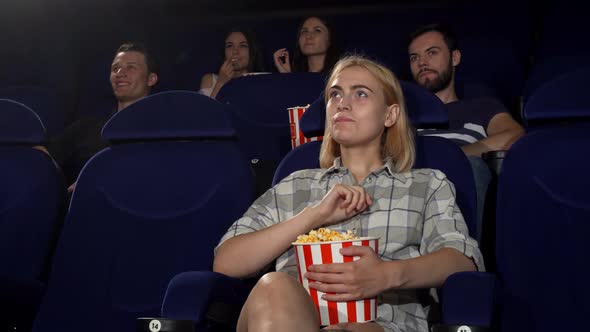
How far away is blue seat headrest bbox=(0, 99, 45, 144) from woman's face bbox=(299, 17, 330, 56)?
1.40 meters

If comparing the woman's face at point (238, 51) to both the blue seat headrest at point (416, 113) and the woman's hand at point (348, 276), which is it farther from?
the woman's hand at point (348, 276)

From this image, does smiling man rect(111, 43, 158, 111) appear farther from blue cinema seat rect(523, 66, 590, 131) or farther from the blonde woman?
blue cinema seat rect(523, 66, 590, 131)

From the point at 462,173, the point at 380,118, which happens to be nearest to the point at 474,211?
the point at 462,173

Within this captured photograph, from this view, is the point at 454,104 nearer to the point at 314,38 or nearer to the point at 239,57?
the point at 314,38

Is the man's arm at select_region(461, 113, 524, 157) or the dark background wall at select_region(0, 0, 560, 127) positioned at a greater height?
the dark background wall at select_region(0, 0, 560, 127)

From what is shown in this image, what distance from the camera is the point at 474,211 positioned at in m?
1.73

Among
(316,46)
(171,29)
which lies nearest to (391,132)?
(316,46)

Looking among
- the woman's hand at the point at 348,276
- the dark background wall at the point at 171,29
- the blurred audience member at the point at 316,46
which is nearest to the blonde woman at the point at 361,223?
the woman's hand at the point at 348,276

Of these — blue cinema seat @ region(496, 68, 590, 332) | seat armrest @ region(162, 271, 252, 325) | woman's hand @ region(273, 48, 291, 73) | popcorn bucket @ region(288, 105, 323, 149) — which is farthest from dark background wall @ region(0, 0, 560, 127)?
seat armrest @ region(162, 271, 252, 325)

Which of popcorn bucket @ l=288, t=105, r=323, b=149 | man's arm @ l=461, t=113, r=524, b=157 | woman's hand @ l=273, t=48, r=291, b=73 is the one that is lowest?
man's arm @ l=461, t=113, r=524, b=157

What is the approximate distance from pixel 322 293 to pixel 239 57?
7.42 feet

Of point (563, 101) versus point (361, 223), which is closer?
point (361, 223)

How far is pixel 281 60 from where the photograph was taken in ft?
11.6

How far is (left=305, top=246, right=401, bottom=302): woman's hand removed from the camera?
1.31 m
